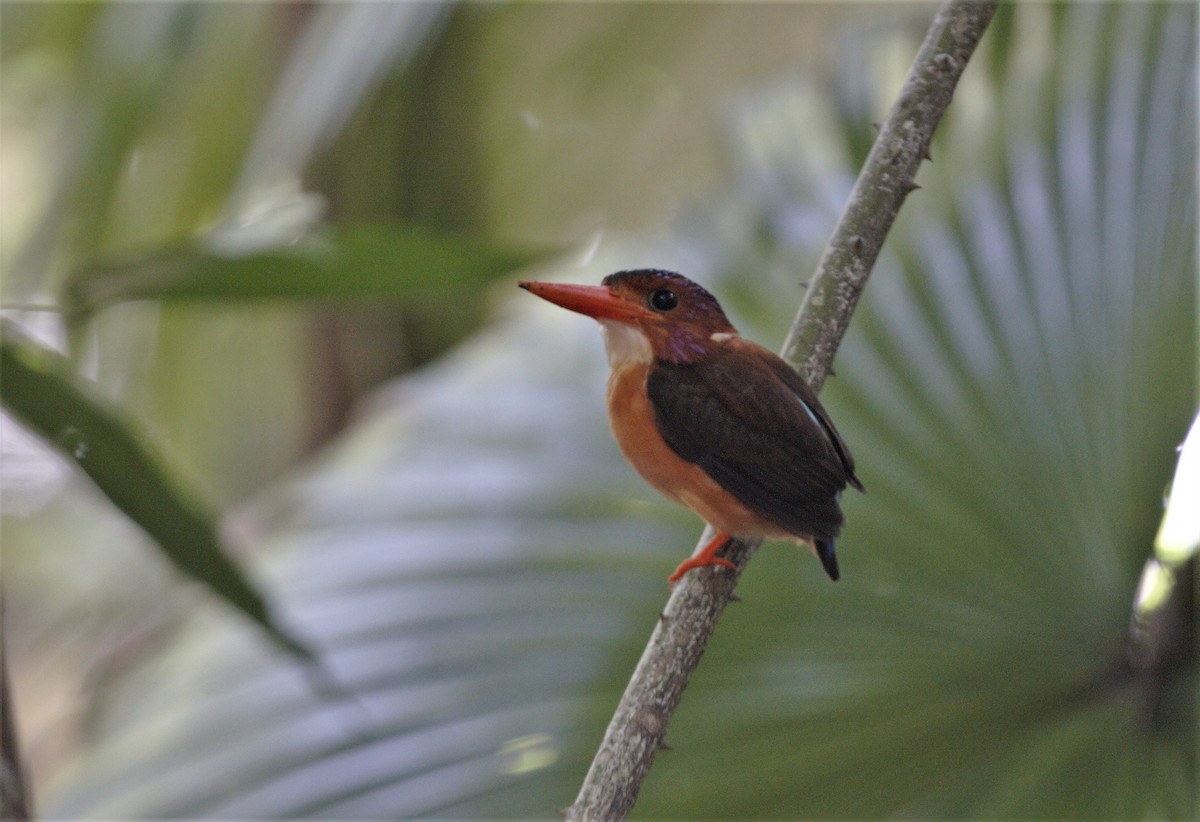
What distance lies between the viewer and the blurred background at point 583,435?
0.88 metres

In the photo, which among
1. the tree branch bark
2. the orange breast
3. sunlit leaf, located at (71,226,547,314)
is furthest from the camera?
sunlit leaf, located at (71,226,547,314)

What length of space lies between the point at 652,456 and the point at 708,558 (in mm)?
70

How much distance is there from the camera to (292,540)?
79.2 inches

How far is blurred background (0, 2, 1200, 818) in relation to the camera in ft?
2.88

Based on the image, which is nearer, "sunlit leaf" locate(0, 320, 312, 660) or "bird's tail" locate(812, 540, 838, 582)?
"bird's tail" locate(812, 540, 838, 582)

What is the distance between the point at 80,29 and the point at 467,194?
1.23 m

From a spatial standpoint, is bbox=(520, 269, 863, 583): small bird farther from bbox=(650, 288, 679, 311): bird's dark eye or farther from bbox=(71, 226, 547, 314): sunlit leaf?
bbox=(71, 226, 547, 314): sunlit leaf

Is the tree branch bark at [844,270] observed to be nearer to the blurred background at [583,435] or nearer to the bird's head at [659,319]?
the bird's head at [659,319]

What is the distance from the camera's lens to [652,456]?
684 mm

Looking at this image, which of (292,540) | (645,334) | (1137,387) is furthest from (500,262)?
(292,540)

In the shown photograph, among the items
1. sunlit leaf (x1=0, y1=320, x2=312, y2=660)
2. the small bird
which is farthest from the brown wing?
sunlit leaf (x1=0, y1=320, x2=312, y2=660)

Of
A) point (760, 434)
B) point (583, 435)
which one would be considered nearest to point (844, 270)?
point (760, 434)

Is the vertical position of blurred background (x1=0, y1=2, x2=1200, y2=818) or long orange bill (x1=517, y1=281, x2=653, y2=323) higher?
long orange bill (x1=517, y1=281, x2=653, y2=323)

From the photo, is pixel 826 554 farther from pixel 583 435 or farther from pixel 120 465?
pixel 583 435
